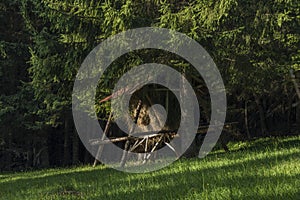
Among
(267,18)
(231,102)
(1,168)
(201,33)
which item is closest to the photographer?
(201,33)

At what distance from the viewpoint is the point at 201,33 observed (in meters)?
12.6

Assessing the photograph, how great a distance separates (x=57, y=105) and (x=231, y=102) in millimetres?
9329

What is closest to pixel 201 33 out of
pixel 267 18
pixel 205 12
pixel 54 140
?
pixel 205 12

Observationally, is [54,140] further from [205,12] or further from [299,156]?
[299,156]

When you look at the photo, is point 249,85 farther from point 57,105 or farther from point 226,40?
point 57,105

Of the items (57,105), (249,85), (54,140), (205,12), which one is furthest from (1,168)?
(205,12)

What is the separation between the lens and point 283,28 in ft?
48.9

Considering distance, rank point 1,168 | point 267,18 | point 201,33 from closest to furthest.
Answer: point 201,33
point 267,18
point 1,168

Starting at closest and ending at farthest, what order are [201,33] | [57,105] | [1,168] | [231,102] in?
[201,33] < [57,105] < [231,102] < [1,168]

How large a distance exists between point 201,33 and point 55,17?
5.30 metres

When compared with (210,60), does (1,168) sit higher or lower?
lower

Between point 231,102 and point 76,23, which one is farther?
point 231,102

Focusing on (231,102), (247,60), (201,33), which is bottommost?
(231,102)

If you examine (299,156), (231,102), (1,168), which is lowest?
(1,168)
